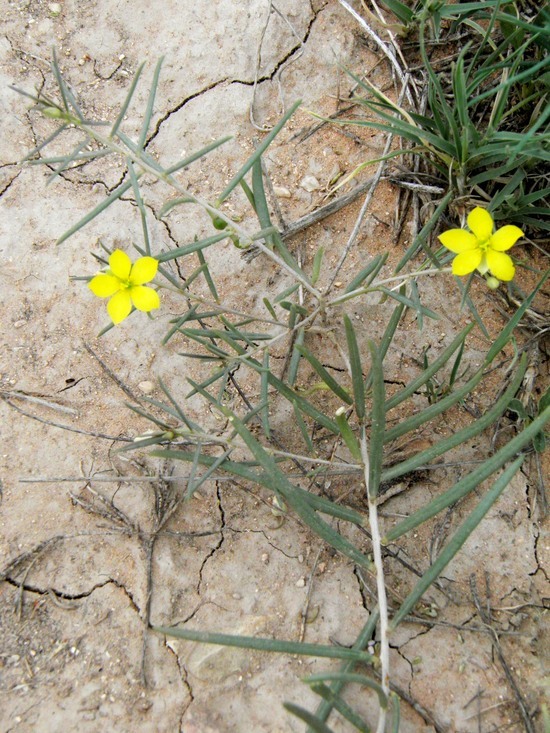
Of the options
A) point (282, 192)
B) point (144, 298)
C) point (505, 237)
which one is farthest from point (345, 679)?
point (282, 192)

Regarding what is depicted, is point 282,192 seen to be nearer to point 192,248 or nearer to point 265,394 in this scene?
point 192,248

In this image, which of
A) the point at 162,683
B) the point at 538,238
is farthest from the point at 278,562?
the point at 538,238

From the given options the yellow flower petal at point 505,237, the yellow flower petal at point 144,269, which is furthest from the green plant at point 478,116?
the yellow flower petal at point 144,269

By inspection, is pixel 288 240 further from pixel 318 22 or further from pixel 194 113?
pixel 318 22

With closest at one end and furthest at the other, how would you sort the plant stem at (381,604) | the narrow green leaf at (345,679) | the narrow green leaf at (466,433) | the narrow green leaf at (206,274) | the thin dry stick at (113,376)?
the narrow green leaf at (345,679)
the plant stem at (381,604)
the narrow green leaf at (466,433)
the narrow green leaf at (206,274)
the thin dry stick at (113,376)

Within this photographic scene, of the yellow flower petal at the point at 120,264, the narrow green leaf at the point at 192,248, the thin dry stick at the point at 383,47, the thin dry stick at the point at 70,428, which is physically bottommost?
the thin dry stick at the point at 70,428

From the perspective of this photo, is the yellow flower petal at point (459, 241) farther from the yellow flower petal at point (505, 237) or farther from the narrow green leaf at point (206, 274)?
the narrow green leaf at point (206, 274)
